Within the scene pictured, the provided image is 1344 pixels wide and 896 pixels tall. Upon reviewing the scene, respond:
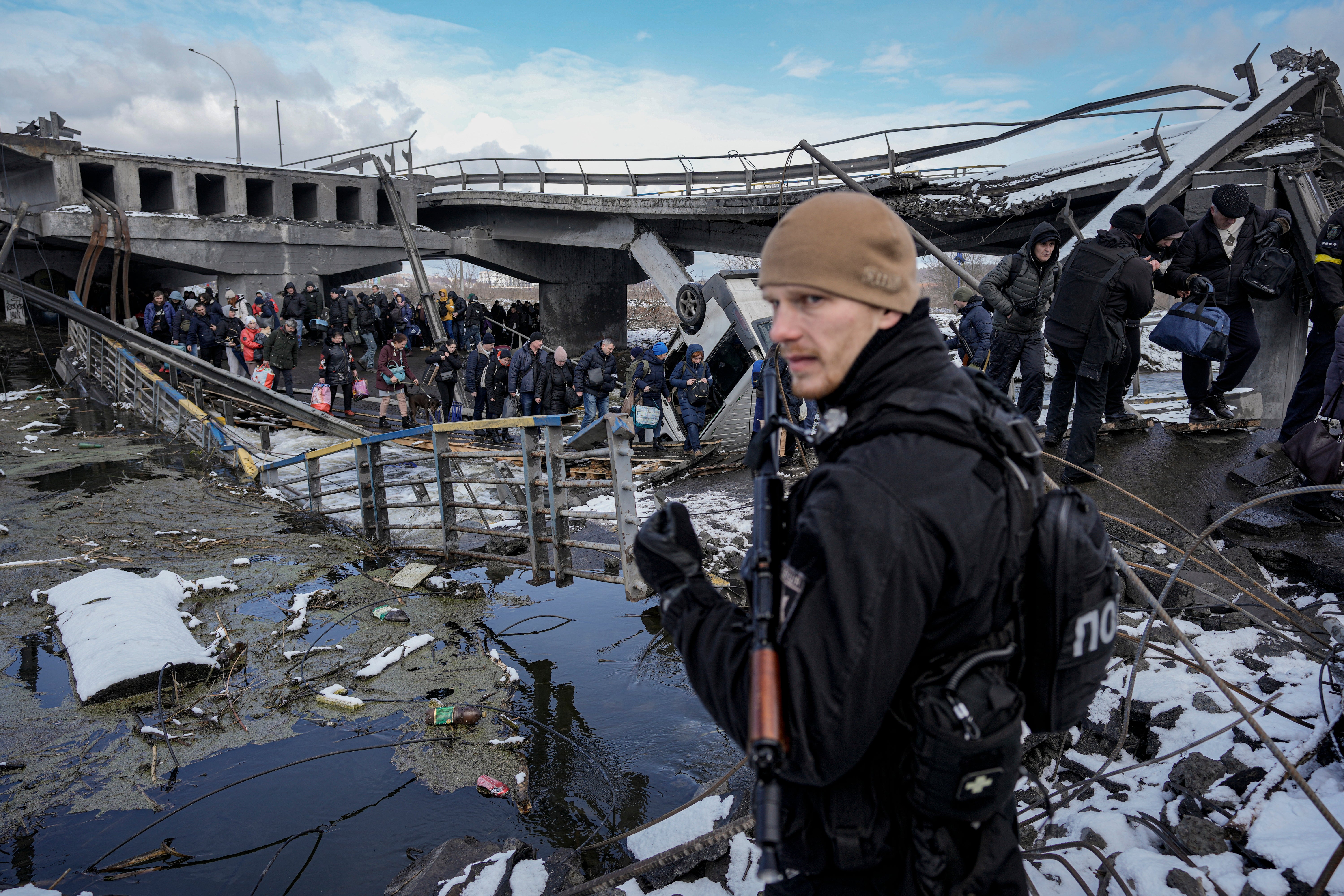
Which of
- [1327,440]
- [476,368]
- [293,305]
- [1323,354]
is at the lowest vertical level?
[1327,440]

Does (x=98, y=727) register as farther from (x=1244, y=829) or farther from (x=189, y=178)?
(x=189, y=178)

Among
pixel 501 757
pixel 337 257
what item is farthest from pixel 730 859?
pixel 337 257

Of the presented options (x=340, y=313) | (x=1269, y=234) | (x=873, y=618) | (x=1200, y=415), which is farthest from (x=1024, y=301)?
(x=340, y=313)

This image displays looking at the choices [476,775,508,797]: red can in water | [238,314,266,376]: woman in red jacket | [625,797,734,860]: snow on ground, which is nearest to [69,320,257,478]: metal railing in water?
[238,314,266,376]: woman in red jacket

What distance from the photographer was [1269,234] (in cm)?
640

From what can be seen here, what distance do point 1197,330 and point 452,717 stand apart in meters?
6.43

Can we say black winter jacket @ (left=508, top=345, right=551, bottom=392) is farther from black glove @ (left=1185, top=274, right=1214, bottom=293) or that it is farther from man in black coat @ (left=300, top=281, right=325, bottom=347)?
man in black coat @ (left=300, top=281, right=325, bottom=347)

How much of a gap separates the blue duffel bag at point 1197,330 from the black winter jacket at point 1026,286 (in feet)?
2.97

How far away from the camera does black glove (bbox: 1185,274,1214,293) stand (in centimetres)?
633

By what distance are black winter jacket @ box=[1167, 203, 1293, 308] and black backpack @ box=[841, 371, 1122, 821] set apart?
643 centimetres

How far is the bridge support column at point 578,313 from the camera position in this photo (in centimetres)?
2972

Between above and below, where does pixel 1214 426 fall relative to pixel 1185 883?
above

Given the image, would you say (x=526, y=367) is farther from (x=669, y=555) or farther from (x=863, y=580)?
(x=863, y=580)

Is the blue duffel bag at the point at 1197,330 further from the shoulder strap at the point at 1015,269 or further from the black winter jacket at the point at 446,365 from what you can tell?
the black winter jacket at the point at 446,365
